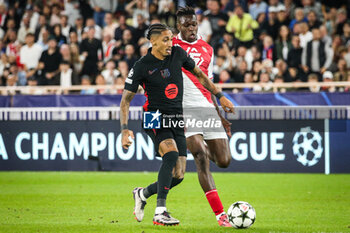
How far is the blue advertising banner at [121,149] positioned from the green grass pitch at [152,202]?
0.29 metres

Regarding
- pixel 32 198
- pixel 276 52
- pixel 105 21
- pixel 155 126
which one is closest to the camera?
pixel 155 126

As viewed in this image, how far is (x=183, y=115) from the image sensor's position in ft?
26.1

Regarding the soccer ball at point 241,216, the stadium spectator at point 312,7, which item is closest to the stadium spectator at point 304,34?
the stadium spectator at point 312,7

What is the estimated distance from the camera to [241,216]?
7.26 m

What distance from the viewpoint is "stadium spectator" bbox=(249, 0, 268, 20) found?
61.0 feet

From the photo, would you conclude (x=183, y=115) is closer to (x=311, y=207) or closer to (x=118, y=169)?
(x=311, y=207)

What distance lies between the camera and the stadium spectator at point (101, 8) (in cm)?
2058

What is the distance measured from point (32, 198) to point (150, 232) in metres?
4.21

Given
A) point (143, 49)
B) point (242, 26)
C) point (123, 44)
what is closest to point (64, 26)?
point (123, 44)

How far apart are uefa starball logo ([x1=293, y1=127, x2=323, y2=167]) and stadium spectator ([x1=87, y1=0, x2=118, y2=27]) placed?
857 cm

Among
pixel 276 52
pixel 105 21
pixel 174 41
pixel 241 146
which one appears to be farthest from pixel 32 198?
pixel 105 21

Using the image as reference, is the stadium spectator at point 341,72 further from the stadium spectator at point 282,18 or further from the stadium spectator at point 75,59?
the stadium spectator at point 75,59

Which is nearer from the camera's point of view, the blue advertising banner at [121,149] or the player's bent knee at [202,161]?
the player's bent knee at [202,161]

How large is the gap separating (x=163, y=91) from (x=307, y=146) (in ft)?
24.4
